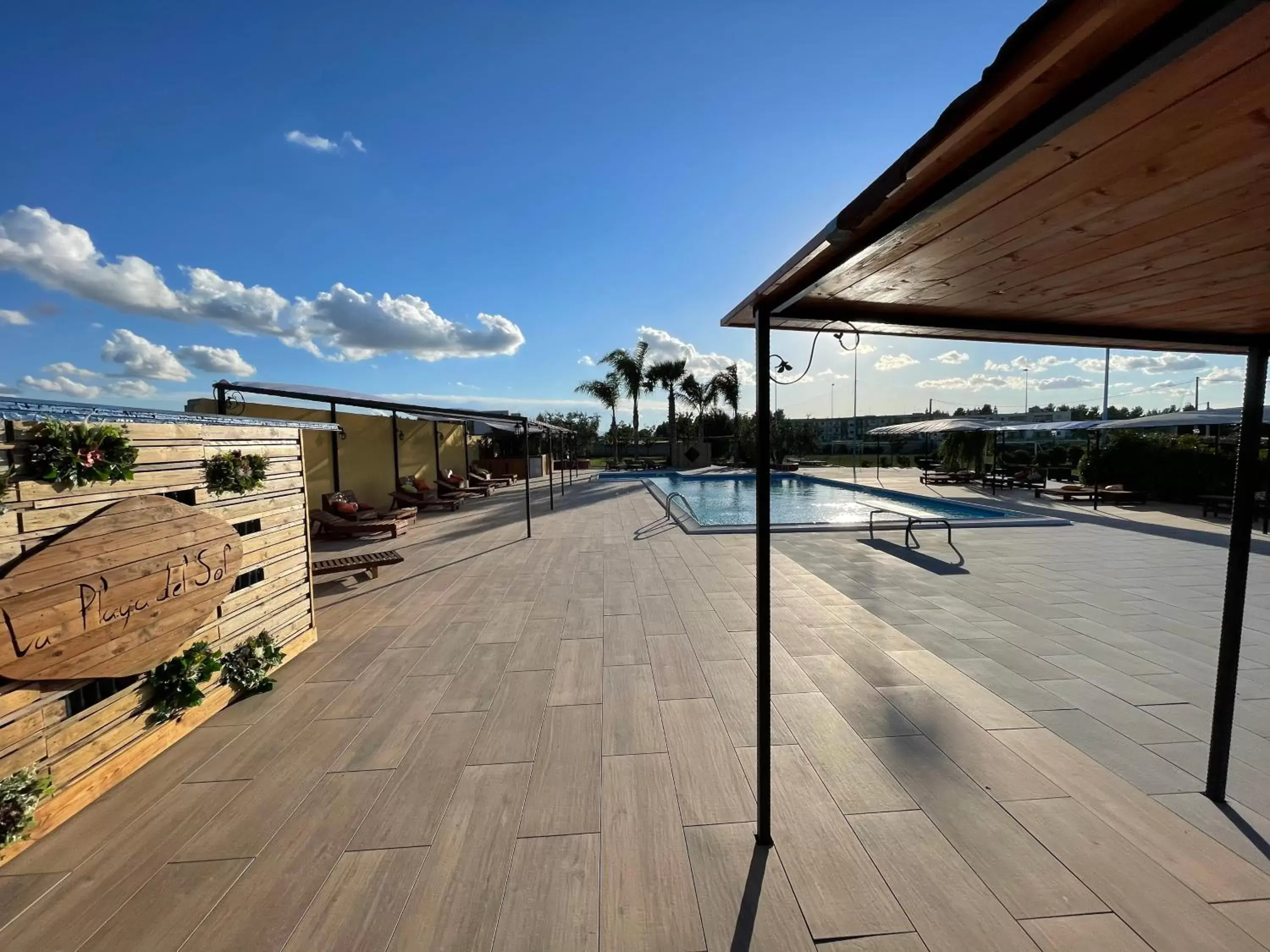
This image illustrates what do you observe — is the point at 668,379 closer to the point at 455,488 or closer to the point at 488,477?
the point at 488,477

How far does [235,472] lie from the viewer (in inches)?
138

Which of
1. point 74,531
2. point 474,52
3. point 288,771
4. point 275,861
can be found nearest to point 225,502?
point 74,531

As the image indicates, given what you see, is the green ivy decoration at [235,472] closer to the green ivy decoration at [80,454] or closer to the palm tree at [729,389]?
the green ivy decoration at [80,454]

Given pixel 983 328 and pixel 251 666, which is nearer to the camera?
pixel 983 328

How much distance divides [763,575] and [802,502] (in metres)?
14.1

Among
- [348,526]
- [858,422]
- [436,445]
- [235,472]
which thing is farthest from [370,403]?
[858,422]

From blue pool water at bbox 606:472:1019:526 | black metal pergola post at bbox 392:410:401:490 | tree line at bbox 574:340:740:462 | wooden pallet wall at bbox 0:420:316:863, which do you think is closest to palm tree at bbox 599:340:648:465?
tree line at bbox 574:340:740:462

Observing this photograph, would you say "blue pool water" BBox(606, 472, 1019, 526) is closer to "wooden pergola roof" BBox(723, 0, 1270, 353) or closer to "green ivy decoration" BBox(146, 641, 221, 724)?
"wooden pergola roof" BBox(723, 0, 1270, 353)

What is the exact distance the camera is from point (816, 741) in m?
2.83

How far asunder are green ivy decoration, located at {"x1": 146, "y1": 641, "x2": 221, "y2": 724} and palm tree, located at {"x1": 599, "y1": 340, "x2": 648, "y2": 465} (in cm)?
2682

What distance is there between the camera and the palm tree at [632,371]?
97.1 ft

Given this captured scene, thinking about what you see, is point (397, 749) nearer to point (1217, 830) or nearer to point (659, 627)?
point (659, 627)

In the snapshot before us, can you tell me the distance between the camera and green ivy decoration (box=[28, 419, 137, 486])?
2283mm

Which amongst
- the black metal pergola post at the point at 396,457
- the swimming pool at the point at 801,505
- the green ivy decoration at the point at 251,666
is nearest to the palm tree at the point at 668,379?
the swimming pool at the point at 801,505
